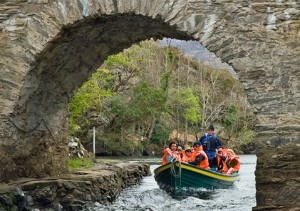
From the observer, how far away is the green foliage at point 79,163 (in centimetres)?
1270

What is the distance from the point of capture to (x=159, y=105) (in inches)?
1141

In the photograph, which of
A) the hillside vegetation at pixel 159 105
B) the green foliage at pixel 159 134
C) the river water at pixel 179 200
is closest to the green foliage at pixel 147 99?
the hillside vegetation at pixel 159 105

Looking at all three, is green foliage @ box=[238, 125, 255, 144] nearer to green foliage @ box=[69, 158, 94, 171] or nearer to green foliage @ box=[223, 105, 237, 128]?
green foliage @ box=[223, 105, 237, 128]

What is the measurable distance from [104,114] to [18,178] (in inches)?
700

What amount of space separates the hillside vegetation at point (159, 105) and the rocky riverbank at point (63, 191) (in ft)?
27.4

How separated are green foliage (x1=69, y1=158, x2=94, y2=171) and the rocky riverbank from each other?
315 mm

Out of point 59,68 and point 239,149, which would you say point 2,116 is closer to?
point 59,68

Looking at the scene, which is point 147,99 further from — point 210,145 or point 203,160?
point 203,160

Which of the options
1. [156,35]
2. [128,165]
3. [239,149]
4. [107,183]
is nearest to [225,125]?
[239,149]

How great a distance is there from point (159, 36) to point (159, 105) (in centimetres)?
1948

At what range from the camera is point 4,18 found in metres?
7.99

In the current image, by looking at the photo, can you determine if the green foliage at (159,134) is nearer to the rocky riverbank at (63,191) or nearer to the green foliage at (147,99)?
the green foliage at (147,99)

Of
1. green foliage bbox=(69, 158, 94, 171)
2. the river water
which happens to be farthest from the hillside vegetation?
the river water

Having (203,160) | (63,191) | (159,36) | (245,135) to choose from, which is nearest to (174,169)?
(203,160)
